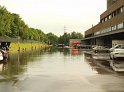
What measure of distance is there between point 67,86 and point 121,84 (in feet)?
8.40

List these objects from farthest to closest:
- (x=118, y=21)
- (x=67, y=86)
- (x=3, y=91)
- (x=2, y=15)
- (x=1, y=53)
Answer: (x=2, y=15), (x=118, y=21), (x=1, y=53), (x=67, y=86), (x=3, y=91)

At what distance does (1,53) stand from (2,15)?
40.8 m

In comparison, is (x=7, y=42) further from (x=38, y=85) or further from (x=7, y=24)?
(x=38, y=85)

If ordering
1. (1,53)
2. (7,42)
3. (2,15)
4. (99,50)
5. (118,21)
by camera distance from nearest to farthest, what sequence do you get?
(1,53), (99,50), (118,21), (2,15), (7,42)

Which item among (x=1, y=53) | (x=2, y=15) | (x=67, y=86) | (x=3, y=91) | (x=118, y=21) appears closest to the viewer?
(x=3, y=91)

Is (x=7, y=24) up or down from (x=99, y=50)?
up

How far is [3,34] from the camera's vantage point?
3004 inches

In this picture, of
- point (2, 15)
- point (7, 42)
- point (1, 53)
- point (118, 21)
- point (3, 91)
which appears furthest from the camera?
point (7, 42)

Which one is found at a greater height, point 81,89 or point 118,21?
point 118,21

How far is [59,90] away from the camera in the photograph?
1407 cm

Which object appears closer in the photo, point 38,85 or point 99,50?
point 38,85

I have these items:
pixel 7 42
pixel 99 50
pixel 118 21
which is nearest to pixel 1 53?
pixel 99 50

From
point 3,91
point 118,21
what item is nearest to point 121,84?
point 3,91

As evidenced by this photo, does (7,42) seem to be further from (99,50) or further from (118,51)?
(118,51)
